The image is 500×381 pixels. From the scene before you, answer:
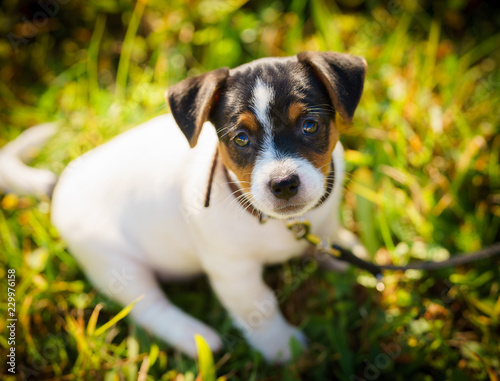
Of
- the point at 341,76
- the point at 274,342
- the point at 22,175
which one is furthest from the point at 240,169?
the point at 22,175

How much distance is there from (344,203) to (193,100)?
2254 millimetres

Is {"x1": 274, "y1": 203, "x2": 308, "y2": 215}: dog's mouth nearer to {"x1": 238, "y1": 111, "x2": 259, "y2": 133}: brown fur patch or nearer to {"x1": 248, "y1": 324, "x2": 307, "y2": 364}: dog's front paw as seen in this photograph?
{"x1": 238, "y1": 111, "x2": 259, "y2": 133}: brown fur patch

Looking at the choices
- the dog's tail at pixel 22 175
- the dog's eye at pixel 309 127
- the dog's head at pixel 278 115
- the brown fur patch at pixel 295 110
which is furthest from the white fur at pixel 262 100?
the dog's tail at pixel 22 175

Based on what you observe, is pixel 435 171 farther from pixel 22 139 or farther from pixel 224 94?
pixel 22 139

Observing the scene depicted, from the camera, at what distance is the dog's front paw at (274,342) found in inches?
126

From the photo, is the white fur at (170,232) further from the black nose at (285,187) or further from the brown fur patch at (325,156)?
the black nose at (285,187)

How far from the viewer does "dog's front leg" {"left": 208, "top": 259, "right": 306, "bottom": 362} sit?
9.51 ft

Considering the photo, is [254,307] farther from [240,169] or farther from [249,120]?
[249,120]

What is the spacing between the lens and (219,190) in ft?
8.77

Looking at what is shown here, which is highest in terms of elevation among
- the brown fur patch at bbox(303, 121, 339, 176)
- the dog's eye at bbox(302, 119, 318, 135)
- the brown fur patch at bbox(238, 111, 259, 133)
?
the brown fur patch at bbox(238, 111, 259, 133)

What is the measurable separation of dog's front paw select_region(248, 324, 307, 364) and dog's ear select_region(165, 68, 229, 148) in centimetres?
174

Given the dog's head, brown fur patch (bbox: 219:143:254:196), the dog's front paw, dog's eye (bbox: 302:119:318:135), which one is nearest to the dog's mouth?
the dog's head

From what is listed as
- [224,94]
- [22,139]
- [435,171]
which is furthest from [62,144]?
[435,171]

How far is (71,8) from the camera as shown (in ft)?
18.7
